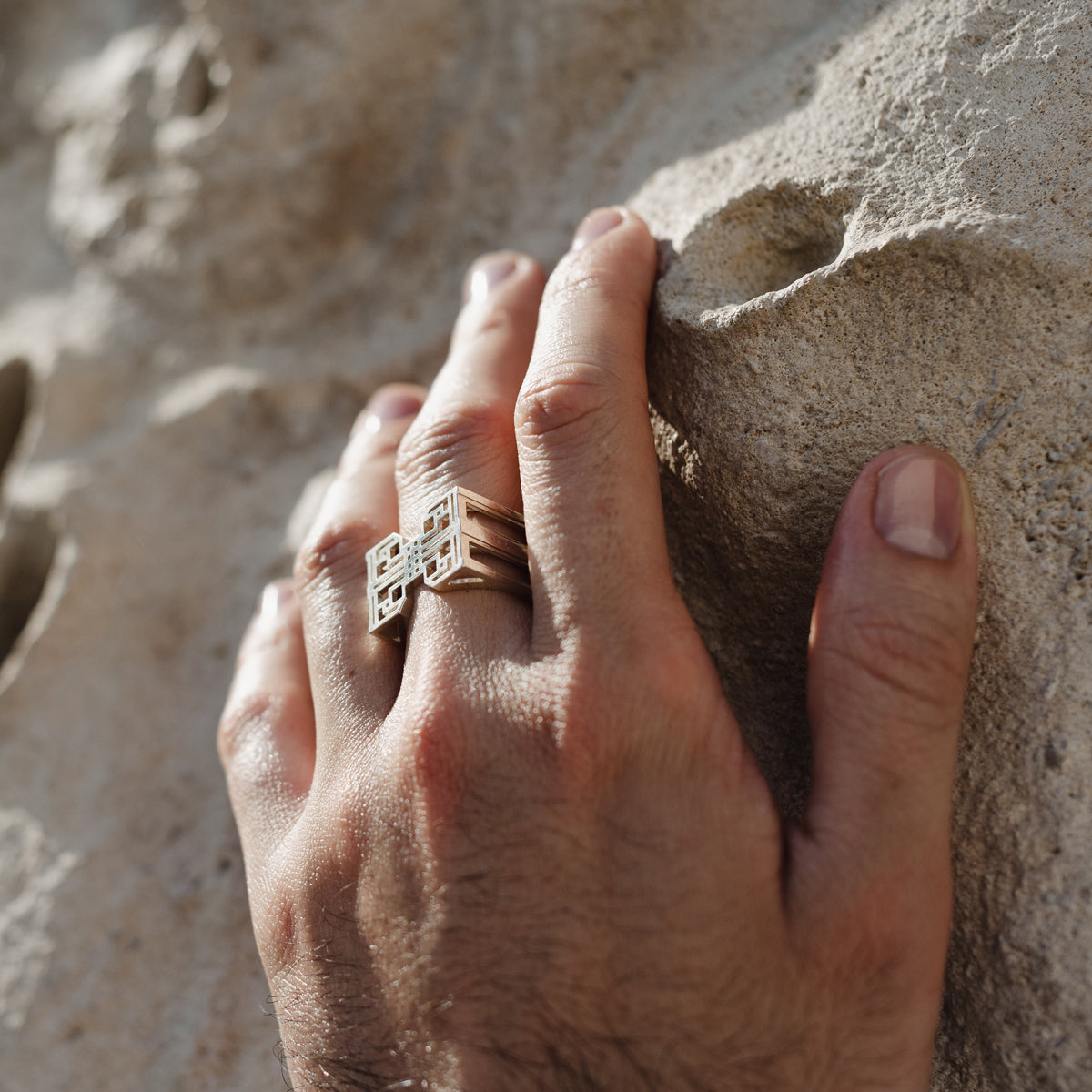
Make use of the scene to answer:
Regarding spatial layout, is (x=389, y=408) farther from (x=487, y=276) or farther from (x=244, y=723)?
(x=244, y=723)

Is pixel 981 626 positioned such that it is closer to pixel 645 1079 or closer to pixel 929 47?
pixel 645 1079

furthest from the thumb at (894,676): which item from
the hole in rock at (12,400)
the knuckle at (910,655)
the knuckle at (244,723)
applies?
the hole in rock at (12,400)

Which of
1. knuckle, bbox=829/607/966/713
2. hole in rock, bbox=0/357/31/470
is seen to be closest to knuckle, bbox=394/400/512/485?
knuckle, bbox=829/607/966/713

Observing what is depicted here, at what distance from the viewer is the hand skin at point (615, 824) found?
0.74 meters

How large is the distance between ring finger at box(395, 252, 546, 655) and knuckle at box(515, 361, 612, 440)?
0.32ft

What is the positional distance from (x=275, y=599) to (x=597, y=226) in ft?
2.10

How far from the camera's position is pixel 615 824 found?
0.78 metres

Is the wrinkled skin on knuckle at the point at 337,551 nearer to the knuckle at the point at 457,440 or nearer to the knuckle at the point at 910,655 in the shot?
the knuckle at the point at 457,440

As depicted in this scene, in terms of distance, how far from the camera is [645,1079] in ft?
2.44

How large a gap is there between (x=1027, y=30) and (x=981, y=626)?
1.85 ft

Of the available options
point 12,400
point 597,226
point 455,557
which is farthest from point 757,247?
point 12,400

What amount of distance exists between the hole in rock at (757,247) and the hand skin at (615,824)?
0.10 metres

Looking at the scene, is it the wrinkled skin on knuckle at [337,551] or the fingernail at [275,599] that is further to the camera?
the fingernail at [275,599]

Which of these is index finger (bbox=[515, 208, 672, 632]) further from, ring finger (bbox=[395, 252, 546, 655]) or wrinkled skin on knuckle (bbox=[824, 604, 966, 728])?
wrinkled skin on knuckle (bbox=[824, 604, 966, 728])
